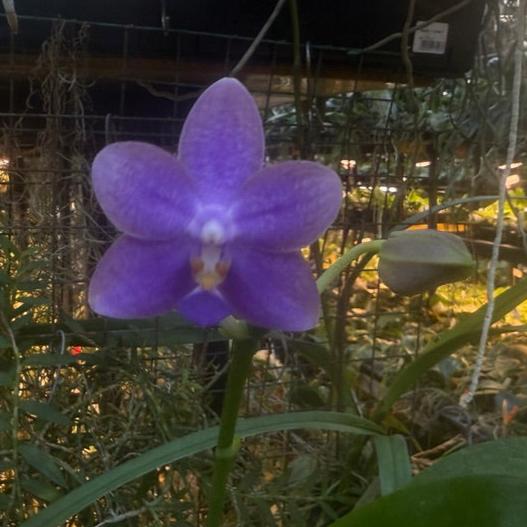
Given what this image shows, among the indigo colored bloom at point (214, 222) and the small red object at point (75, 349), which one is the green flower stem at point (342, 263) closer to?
the indigo colored bloom at point (214, 222)

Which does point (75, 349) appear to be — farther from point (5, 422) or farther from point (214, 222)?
point (214, 222)

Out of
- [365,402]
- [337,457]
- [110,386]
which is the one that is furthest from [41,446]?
[365,402]

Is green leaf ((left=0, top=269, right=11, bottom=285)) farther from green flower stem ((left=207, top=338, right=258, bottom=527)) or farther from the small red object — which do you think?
green flower stem ((left=207, top=338, right=258, bottom=527))

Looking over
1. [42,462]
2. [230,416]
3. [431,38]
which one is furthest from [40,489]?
[431,38]

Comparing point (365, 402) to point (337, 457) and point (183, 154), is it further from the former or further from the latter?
point (183, 154)

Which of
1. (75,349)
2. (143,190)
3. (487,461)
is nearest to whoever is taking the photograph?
(143,190)

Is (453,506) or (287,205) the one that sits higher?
(287,205)

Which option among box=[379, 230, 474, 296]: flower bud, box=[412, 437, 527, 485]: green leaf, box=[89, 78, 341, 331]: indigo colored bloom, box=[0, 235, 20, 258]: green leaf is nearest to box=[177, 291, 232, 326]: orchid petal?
box=[89, 78, 341, 331]: indigo colored bloom
